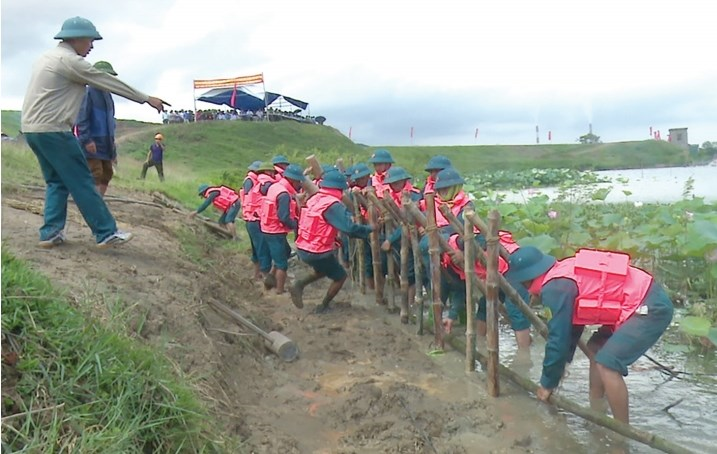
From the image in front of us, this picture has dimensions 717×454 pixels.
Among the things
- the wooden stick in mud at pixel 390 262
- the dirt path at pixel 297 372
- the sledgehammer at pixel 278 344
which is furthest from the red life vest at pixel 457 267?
the sledgehammer at pixel 278 344

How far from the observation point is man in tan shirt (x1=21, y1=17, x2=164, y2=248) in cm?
523

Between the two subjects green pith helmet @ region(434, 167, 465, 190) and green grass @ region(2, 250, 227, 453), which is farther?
green pith helmet @ region(434, 167, 465, 190)

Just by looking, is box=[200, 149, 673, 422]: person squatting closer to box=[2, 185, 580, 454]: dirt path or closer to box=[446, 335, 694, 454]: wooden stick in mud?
box=[446, 335, 694, 454]: wooden stick in mud

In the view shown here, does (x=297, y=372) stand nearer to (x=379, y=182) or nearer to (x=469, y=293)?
(x=469, y=293)

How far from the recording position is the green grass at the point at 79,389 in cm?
291

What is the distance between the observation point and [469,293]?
568 cm

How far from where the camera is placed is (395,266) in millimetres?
8867

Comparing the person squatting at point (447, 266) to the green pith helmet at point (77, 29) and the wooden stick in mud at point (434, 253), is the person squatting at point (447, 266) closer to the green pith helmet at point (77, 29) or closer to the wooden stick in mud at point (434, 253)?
the wooden stick in mud at point (434, 253)

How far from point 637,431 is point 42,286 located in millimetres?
3570

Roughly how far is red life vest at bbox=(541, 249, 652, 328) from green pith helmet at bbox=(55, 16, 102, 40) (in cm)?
394

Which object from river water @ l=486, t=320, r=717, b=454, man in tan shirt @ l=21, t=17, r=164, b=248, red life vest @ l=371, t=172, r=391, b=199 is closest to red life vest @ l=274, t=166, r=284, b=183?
red life vest @ l=371, t=172, r=391, b=199

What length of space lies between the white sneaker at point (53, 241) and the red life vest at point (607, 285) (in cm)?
401

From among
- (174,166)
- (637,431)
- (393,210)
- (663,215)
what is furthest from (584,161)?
(637,431)

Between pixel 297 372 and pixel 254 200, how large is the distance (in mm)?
4413
